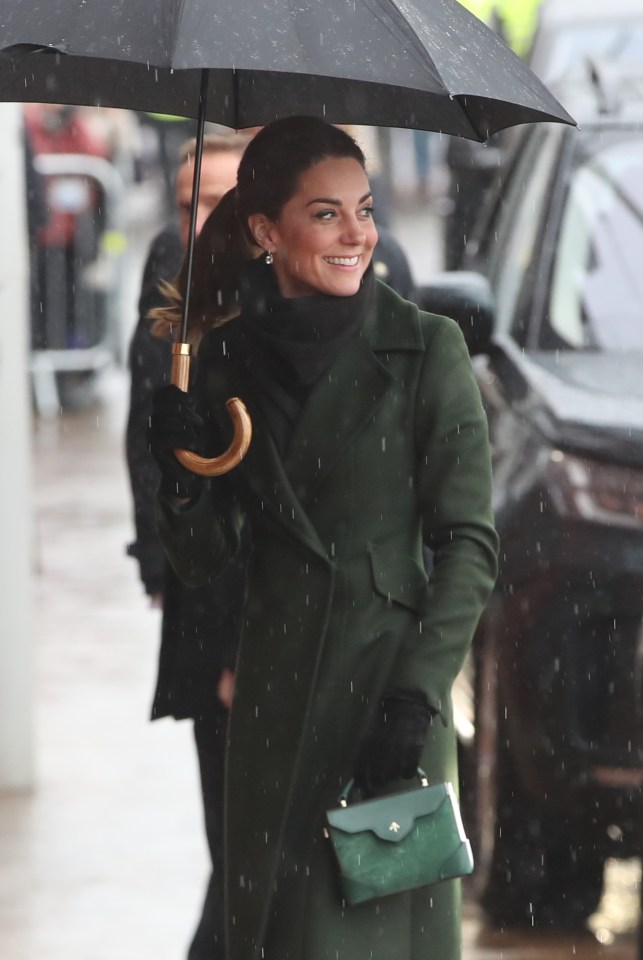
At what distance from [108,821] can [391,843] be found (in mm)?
3170

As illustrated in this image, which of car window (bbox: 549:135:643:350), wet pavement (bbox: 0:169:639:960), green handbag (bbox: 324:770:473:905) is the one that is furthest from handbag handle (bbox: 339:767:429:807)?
car window (bbox: 549:135:643:350)

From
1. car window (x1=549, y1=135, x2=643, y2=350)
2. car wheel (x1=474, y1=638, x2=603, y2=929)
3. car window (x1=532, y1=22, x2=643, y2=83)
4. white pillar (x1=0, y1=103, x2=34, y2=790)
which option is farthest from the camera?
car window (x1=532, y1=22, x2=643, y2=83)

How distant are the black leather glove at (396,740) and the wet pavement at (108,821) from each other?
2137 mm

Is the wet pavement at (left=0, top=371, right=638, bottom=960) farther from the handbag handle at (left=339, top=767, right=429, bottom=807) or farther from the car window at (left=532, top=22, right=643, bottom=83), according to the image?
the car window at (left=532, top=22, right=643, bottom=83)

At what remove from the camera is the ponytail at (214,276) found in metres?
3.85

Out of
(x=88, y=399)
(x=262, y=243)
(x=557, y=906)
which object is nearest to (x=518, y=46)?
(x=88, y=399)

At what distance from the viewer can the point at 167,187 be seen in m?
28.6

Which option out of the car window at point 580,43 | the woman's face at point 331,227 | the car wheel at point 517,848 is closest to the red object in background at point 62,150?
the car window at point 580,43

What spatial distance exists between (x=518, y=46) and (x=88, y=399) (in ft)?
14.8

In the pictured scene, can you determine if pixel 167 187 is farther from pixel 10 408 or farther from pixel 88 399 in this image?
pixel 10 408

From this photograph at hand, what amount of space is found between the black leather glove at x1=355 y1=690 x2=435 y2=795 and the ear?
0.83 metres

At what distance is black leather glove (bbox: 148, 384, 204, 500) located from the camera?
3508mm

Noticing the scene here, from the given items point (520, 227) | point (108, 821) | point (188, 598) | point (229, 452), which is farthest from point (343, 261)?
point (108, 821)

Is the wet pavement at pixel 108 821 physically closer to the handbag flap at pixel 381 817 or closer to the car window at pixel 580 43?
the handbag flap at pixel 381 817
